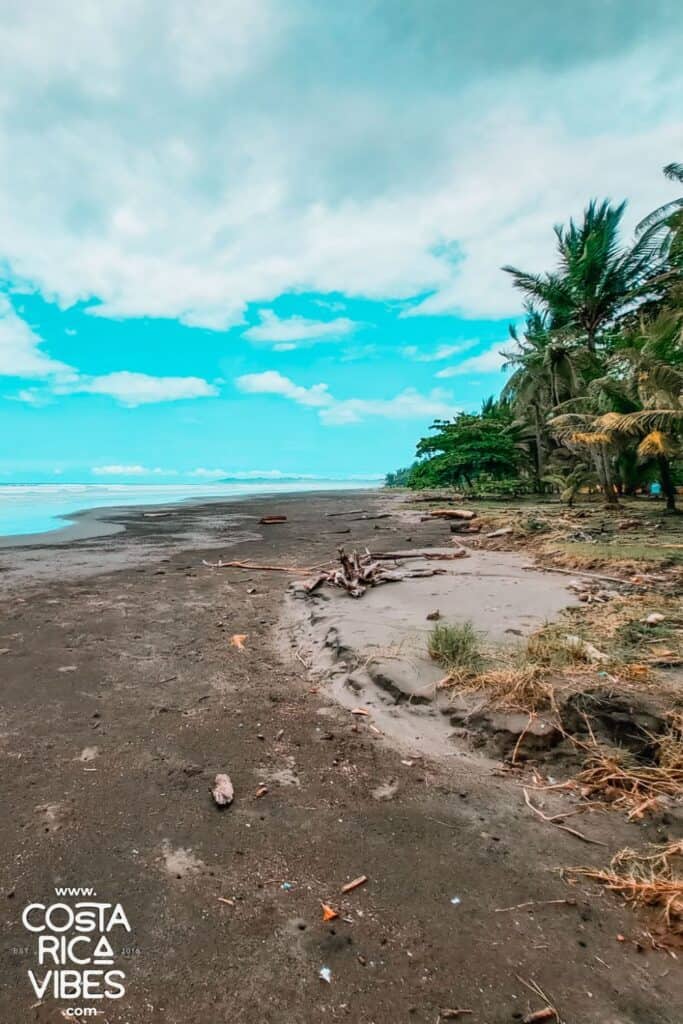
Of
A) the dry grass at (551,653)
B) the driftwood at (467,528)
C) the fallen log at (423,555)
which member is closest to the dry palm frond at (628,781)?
the dry grass at (551,653)

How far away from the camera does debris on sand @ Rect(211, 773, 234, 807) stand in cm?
288

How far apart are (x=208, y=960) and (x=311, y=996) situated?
44 centimetres

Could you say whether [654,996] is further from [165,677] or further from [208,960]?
[165,677]

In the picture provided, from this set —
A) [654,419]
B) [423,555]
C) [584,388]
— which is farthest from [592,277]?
[423,555]

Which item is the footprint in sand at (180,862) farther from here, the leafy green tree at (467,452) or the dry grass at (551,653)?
the leafy green tree at (467,452)

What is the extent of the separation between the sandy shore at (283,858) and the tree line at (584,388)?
15.0 m

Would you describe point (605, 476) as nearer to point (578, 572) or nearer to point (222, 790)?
point (578, 572)

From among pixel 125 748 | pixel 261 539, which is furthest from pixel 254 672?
pixel 261 539

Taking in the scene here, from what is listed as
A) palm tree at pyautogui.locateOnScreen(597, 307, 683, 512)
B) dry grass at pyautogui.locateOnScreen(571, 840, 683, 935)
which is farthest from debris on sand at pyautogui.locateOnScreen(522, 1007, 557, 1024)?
palm tree at pyautogui.locateOnScreen(597, 307, 683, 512)

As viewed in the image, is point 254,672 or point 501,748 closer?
point 501,748

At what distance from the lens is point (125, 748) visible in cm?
349

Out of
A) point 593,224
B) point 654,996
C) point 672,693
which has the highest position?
point 593,224

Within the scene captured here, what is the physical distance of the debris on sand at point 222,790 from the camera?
9.46 ft

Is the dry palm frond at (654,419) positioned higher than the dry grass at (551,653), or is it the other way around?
the dry palm frond at (654,419)
